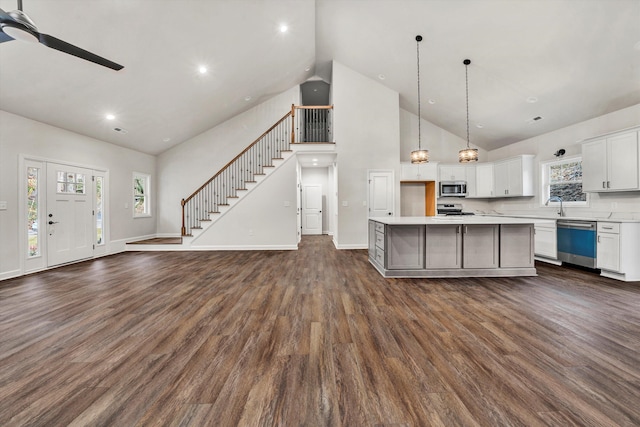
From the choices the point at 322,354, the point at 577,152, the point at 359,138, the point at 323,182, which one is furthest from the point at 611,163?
the point at 323,182

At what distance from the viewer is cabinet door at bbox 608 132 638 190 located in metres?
4.19

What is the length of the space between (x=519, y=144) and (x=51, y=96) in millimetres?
10451

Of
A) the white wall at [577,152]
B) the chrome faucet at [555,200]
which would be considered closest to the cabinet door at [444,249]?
the white wall at [577,152]

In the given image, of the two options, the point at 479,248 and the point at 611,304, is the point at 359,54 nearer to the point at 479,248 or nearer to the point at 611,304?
the point at 479,248

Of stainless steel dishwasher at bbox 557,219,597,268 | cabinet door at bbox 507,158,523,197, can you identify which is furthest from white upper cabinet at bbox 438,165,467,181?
stainless steel dishwasher at bbox 557,219,597,268

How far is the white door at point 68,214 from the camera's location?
204 inches

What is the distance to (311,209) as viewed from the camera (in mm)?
10211

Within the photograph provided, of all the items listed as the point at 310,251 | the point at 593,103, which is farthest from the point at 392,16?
the point at 310,251

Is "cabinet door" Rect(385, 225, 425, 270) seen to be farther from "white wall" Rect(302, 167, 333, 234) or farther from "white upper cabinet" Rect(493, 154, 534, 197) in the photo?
"white wall" Rect(302, 167, 333, 234)

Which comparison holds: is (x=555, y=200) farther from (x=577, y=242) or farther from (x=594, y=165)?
(x=577, y=242)

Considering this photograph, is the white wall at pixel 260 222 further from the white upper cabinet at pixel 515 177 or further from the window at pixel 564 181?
the window at pixel 564 181

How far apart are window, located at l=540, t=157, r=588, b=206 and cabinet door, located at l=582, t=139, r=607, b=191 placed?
24.9 inches

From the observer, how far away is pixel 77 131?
18.7ft

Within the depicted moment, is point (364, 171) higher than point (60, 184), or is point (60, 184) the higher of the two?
point (364, 171)
